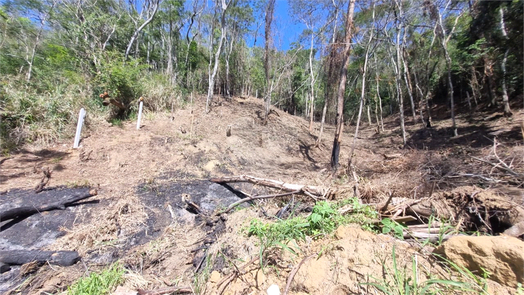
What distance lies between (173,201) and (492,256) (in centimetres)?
433

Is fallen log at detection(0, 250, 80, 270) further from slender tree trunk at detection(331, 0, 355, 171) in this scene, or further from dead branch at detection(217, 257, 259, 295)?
slender tree trunk at detection(331, 0, 355, 171)

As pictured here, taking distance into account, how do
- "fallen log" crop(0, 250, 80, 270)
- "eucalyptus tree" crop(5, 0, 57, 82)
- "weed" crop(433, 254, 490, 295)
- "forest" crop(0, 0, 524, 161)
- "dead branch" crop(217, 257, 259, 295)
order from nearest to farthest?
"weed" crop(433, 254, 490, 295), "dead branch" crop(217, 257, 259, 295), "fallen log" crop(0, 250, 80, 270), "forest" crop(0, 0, 524, 161), "eucalyptus tree" crop(5, 0, 57, 82)

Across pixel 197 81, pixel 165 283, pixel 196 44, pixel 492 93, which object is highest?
pixel 196 44

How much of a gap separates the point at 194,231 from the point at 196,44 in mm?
16776

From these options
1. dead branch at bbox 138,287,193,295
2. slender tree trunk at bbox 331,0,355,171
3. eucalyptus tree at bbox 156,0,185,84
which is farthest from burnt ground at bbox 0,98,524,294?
eucalyptus tree at bbox 156,0,185,84

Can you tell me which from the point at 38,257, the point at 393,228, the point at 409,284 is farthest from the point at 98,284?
the point at 393,228

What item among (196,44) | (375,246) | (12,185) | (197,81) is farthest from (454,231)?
(196,44)

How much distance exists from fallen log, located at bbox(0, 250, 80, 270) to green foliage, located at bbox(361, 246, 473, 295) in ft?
11.7

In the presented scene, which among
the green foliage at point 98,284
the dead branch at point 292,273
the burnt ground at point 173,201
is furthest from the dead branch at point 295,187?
the green foliage at point 98,284

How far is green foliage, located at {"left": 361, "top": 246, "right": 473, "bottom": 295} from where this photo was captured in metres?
1.20

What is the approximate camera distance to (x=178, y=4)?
12.1m

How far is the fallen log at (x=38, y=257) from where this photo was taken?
232 cm

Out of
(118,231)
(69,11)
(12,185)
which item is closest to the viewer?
(118,231)

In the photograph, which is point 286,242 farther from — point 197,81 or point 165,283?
point 197,81
